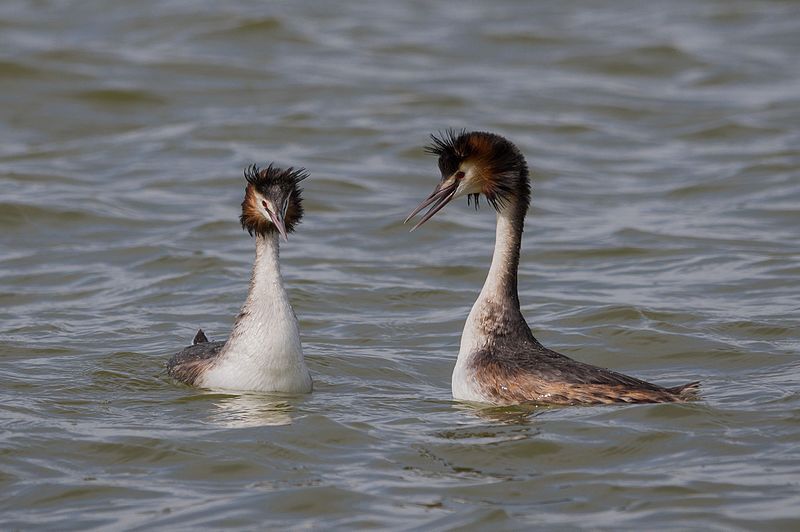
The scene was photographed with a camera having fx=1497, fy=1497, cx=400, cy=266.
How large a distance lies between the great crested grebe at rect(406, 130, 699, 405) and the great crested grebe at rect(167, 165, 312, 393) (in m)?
0.88

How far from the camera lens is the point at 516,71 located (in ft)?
75.6

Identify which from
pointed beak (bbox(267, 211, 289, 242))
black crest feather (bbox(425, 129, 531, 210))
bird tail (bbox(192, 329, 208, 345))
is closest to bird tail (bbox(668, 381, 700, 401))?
black crest feather (bbox(425, 129, 531, 210))

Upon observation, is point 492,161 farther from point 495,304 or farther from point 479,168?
point 495,304

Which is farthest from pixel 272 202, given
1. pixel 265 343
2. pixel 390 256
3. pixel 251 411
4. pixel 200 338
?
pixel 390 256

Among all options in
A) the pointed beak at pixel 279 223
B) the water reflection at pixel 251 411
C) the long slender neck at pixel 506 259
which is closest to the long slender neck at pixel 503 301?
the long slender neck at pixel 506 259

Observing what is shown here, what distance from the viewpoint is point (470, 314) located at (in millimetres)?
9648

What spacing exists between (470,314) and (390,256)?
16.7 ft

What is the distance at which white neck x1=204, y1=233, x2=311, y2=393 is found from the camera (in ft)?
31.5

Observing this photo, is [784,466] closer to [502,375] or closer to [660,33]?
[502,375]

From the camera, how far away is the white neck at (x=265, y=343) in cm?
961

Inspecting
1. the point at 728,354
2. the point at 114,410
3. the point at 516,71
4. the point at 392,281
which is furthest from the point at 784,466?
the point at 516,71

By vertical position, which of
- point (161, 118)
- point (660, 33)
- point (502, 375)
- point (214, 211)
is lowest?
point (502, 375)

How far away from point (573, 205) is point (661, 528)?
9.71 m

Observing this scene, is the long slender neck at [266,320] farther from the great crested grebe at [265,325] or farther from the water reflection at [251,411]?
the water reflection at [251,411]
